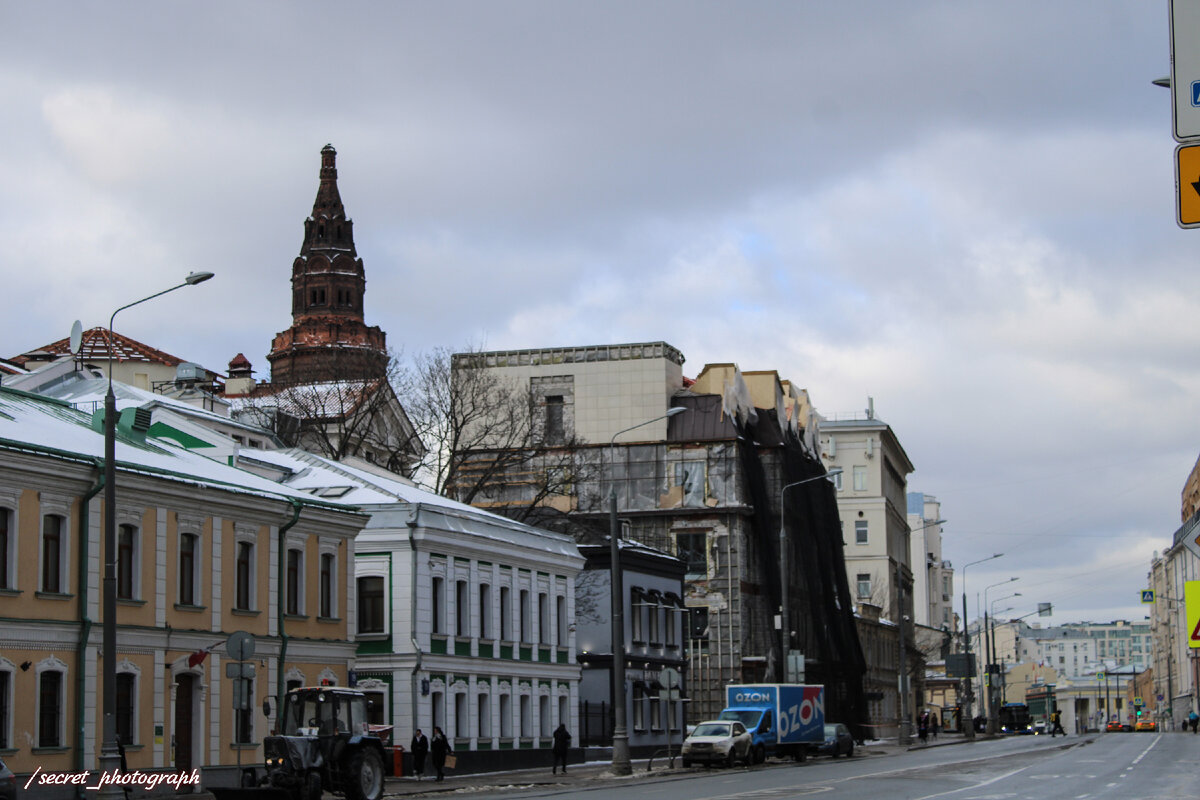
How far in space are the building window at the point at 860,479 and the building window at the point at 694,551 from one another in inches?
1724

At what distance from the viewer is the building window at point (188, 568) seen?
34.8m

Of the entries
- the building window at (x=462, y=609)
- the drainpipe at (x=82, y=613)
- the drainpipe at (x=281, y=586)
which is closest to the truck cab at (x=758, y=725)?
the building window at (x=462, y=609)

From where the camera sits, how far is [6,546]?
30.2 m

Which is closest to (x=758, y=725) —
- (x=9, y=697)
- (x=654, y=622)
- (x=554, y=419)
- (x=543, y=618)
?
(x=543, y=618)

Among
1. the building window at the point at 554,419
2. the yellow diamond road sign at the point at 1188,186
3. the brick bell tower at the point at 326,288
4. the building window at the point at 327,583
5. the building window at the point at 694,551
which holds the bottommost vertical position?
the building window at the point at 327,583

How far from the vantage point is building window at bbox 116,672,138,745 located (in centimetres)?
3244

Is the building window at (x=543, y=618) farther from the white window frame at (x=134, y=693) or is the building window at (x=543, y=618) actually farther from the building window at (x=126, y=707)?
the building window at (x=126, y=707)

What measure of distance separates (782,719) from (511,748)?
27.1 ft

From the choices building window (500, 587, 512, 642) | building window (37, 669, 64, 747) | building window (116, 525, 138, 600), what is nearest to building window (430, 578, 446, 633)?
building window (500, 587, 512, 642)

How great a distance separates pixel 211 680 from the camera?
116 feet

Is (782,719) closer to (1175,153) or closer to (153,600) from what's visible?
(153,600)

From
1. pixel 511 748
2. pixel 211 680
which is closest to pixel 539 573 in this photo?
pixel 511 748

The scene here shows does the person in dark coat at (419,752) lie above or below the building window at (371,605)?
below

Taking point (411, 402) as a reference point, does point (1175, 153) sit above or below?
below
